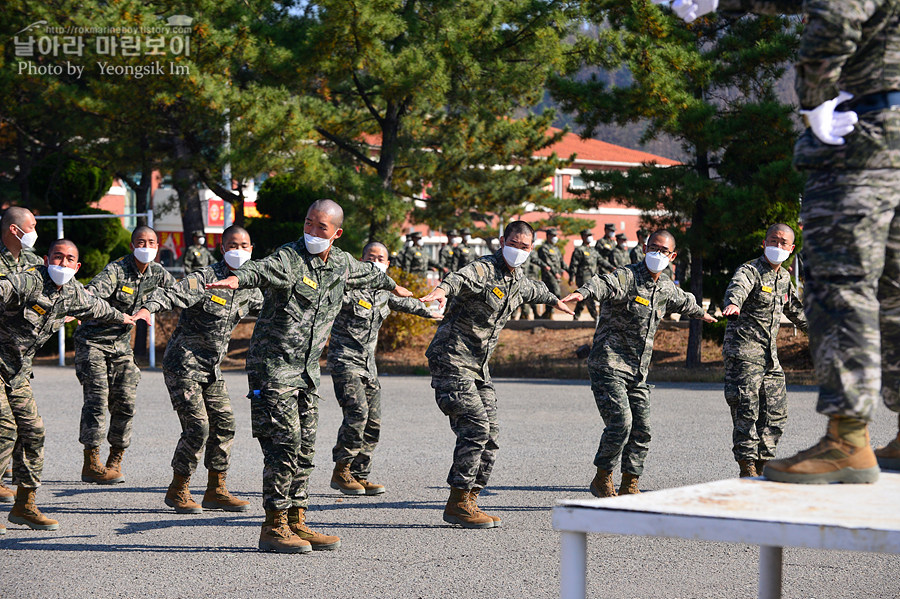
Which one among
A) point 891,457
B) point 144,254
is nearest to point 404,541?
point 144,254

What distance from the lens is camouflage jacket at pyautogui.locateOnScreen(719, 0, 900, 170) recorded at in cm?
315

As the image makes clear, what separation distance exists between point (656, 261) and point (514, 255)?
54.1 inches

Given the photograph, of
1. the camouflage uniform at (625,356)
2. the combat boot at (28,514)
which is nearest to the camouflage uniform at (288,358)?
the combat boot at (28,514)

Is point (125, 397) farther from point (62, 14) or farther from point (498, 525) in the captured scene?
point (62, 14)

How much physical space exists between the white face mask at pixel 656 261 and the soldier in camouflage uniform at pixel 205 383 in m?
3.23

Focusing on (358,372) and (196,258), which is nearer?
(358,372)

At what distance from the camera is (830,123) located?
3240 mm

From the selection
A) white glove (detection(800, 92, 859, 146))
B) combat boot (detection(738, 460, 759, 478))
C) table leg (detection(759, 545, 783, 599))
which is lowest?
combat boot (detection(738, 460, 759, 478))

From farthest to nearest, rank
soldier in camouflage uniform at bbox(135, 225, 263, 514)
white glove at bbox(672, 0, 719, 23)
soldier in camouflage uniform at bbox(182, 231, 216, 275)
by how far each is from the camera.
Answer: soldier in camouflage uniform at bbox(182, 231, 216, 275) → soldier in camouflage uniform at bbox(135, 225, 263, 514) → white glove at bbox(672, 0, 719, 23)

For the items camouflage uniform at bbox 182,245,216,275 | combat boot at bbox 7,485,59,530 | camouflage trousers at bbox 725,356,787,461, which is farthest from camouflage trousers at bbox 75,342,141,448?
camouflage uniform at bbox 182,245,216,275

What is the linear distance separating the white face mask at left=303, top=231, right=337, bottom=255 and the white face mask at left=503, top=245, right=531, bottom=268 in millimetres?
1790

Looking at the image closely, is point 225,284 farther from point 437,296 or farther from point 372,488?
point 372,488

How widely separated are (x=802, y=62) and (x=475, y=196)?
2631cm

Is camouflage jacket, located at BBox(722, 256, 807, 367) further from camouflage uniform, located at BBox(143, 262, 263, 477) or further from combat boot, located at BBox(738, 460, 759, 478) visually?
camouflage uniform, located at BBox(143, 262, 263, 477)
